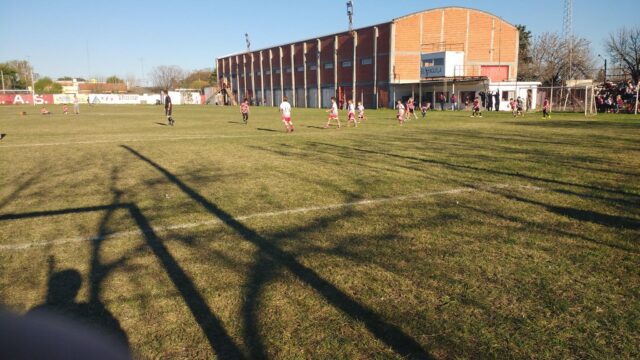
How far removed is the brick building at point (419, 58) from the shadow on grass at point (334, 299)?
4438 centimetres

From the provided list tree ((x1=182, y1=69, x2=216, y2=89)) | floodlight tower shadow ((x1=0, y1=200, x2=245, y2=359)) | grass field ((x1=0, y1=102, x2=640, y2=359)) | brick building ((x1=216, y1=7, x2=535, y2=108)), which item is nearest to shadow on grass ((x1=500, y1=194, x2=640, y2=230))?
grass field ((x1=0, y1=102, x2=640, y2=359))

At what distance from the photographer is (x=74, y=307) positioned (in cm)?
407

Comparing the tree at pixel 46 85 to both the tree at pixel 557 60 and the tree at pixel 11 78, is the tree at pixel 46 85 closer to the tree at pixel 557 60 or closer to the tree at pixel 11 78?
the tree at pixel 11 78

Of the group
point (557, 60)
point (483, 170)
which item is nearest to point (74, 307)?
point (483, 170)

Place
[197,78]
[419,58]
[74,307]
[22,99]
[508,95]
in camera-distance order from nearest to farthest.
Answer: [74,307]
[508,95]
[419,58]
[22,99]
[197,78]

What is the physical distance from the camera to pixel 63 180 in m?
10.3

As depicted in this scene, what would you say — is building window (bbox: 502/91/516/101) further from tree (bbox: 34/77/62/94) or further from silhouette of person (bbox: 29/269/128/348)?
tree (bbox: 34/77/62/94)

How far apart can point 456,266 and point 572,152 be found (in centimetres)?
1121

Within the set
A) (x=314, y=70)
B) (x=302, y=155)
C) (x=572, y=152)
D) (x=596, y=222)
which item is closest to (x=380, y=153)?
(x=302, y=155)

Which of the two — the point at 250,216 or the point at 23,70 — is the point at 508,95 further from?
the point at 23,70

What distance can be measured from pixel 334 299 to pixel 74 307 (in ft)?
7.54

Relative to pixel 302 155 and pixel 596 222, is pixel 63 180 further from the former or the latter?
pixel 596 222

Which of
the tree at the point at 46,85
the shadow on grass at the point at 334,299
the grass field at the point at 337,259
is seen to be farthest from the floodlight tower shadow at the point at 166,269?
the tree at the point at 46,85

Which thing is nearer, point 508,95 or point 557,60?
point 508,95
